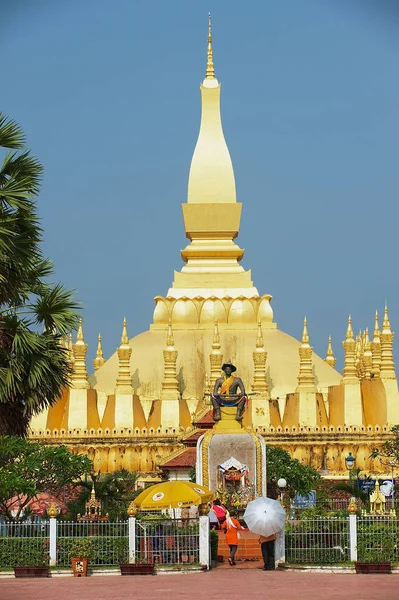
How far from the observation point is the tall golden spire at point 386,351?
56.0 meters

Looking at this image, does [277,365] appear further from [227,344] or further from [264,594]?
[264,594]

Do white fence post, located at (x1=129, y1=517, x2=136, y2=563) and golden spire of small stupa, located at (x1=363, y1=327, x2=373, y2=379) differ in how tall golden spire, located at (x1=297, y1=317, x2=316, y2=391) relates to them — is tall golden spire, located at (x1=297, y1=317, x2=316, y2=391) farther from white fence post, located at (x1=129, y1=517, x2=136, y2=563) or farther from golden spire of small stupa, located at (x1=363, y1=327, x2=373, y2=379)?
white fence post, located at (x1=129, y1=517, x2=136, y2=563)

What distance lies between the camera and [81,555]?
27.7 meters

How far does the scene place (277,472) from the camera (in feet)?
138

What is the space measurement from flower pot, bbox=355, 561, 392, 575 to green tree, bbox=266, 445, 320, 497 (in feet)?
46.9

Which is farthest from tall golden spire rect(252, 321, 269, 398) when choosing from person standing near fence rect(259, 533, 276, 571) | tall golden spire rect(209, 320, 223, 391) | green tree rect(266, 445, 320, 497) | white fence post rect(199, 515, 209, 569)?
white fence post rect(199, 515, 209, 569)

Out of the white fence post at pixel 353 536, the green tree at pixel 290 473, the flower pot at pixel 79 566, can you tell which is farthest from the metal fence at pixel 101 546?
the green tree at pixel 290 473

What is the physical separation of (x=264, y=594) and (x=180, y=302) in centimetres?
3593

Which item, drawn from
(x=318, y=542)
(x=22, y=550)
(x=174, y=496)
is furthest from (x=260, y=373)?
(x=22, y=550)

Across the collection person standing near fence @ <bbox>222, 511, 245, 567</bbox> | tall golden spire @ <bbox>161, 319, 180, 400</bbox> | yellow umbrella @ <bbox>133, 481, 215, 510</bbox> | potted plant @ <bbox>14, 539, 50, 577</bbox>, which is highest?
tall golden spire @ <bbox>161, 319, 180, 400</bbox>

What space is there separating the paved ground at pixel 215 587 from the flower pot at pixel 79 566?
13.6 inches

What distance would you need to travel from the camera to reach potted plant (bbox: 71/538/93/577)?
2739 centimetres

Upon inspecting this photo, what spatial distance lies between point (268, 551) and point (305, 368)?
27.5m

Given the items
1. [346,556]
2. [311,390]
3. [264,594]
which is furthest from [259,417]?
[264,594]
